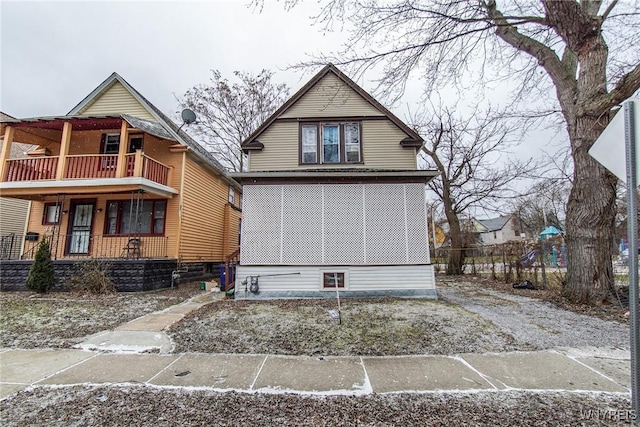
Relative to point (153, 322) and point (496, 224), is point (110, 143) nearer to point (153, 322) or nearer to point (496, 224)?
point (153, 322)

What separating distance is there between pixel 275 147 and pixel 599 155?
8.30 m

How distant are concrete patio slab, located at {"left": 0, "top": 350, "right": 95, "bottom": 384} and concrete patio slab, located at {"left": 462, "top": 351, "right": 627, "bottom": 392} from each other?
18.2 feet

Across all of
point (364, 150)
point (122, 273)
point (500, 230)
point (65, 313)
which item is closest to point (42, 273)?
point (122, 273)

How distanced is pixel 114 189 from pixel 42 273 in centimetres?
332

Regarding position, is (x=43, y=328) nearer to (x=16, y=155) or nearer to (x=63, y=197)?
(x=63, y=197)

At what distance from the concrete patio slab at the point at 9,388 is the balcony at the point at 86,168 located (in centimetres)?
808

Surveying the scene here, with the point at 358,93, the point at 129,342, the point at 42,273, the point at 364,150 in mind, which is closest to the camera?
the point at 129,342

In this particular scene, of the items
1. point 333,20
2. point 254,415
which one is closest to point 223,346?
point 254,415

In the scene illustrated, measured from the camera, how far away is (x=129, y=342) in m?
4.87

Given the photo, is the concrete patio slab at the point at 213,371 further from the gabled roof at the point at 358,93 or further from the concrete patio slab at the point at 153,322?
the gabled roof at the point at 358,93

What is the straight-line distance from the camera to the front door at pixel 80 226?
37.5 feet

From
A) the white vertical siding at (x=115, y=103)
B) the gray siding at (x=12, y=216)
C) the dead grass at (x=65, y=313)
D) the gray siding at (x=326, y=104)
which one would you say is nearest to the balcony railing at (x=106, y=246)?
the dead grass at (x=65, y=313)

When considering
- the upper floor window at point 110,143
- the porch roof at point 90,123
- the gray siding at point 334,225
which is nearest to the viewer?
the gray siding at point 334,225

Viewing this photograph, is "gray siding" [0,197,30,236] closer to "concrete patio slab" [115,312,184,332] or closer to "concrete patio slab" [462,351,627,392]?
"concrete patio slab" [115,312,184,332]
